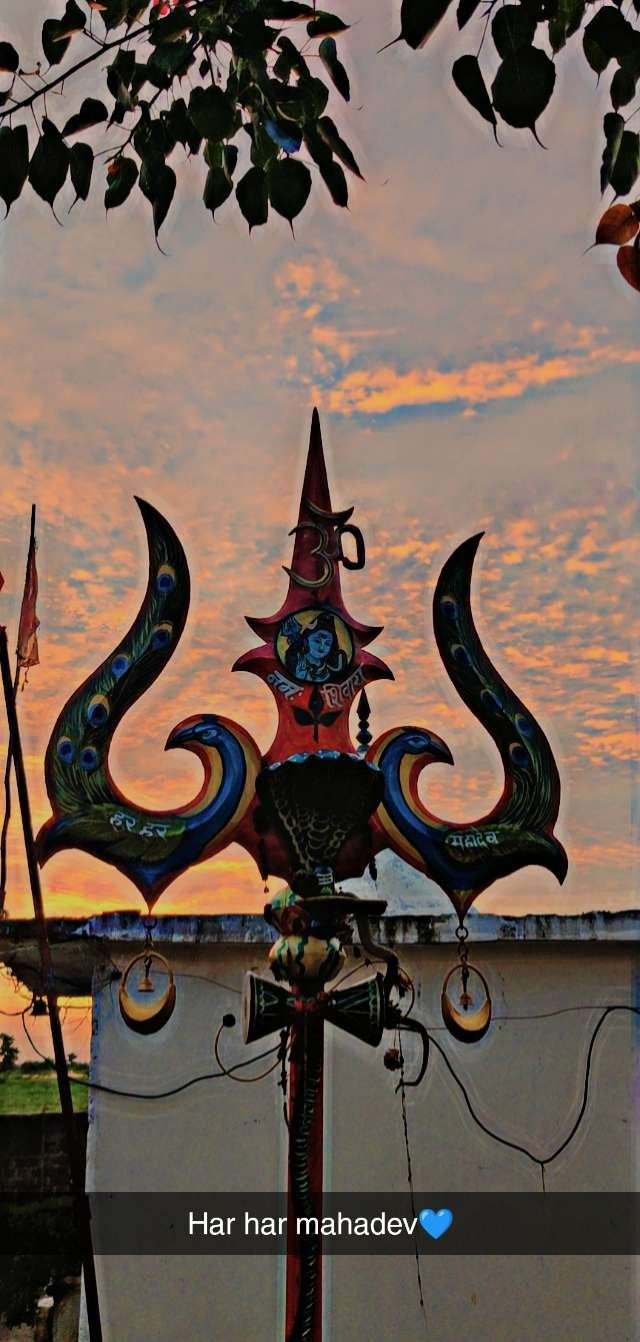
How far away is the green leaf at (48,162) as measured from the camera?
2518 mm

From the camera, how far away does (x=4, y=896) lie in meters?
6.64

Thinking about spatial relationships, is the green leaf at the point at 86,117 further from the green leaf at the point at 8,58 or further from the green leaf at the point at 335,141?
the green leaf at the point at 335,141

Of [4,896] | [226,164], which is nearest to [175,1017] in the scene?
[4,896]

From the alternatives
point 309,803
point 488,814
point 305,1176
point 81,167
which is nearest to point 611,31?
point 81,167

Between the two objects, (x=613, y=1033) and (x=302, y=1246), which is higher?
(x=613, y=1033)

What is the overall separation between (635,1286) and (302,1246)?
3880mm

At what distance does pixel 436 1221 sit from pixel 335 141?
6.24 metres

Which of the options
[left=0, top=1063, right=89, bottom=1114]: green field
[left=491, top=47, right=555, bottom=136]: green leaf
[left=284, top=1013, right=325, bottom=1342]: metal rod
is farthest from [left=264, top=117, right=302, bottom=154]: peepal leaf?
[left=0, top=1063, right=89, bottom=1114]: green field

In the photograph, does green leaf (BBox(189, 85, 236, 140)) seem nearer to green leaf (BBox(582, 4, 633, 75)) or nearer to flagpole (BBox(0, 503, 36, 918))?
green leaf (BBox(582, 4, 633, 75))

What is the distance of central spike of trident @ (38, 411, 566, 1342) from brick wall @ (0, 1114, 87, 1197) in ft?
22.5

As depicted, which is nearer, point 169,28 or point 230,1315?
point 169,28

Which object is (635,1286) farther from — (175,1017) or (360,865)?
(360,865)

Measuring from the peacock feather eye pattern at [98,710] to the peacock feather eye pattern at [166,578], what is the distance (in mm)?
449

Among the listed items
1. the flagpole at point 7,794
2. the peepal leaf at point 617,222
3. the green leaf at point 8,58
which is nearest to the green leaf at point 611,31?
the peepal leaf at point 617,222
